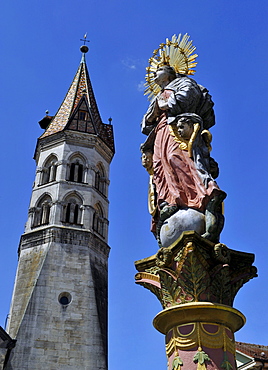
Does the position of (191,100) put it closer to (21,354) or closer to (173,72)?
(173,72)

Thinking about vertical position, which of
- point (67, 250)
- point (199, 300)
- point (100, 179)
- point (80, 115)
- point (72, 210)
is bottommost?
point (199, 300)

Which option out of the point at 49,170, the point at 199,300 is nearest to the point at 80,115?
the point at 49,170

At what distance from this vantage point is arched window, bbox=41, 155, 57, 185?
30.2 m

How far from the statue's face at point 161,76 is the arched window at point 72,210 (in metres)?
22.7

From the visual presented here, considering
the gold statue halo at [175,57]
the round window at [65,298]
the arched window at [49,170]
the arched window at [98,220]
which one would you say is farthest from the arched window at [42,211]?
the gold statue halo at [175,57]

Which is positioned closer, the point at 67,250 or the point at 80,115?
the point at 67,250

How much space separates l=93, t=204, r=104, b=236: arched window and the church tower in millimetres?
56

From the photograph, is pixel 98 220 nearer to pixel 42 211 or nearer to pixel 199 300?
pixel 42 211

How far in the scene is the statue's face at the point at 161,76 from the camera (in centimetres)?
562

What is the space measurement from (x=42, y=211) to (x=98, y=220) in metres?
3.12

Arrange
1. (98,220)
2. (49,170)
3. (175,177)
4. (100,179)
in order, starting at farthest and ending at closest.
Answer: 1. (100,179)
2. (49,170)
3. (98,220)
4. (175,177)

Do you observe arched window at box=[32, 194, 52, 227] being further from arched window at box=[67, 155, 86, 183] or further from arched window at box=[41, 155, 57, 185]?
arched window at box=[67, 155, 86, 183]

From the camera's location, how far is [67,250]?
26.4 meters

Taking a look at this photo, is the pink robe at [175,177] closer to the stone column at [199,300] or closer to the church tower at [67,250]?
the stone column at [199,300]
